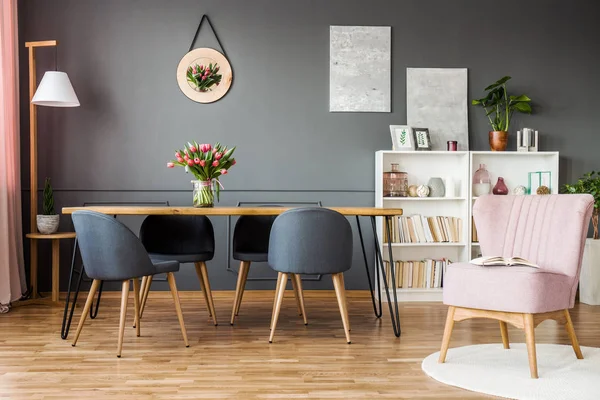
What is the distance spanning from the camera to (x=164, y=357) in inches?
130

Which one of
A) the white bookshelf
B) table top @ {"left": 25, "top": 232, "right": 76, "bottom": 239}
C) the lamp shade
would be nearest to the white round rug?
the white bookshelf

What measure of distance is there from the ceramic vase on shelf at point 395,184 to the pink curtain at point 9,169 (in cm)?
293

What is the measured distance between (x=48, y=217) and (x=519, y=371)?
11.6 ft

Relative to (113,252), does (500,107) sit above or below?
above

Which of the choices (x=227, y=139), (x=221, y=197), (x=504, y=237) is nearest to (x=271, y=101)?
(x=227, y=139)

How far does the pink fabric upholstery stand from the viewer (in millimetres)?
2910

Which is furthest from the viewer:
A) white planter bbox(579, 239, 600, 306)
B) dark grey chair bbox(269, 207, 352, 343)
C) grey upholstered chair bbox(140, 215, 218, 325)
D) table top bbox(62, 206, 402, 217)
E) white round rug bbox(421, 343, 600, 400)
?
white planter bbox(579, 239, 600, 306)

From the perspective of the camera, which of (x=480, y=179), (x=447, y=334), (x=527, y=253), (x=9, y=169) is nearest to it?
(x=447, y=334)

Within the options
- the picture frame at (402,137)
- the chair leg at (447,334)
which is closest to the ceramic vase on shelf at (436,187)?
the picture frame at (402,137)

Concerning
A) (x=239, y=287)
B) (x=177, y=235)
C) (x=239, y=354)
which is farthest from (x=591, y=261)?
(x=177, y=235)

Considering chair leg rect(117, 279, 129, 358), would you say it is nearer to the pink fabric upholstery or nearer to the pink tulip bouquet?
the pink tulip bouquet

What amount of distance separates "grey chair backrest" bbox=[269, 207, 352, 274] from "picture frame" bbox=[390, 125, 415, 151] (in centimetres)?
182

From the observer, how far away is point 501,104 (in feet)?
17.9

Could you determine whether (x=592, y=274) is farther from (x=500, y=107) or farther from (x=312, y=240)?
(x=312, y=240)
